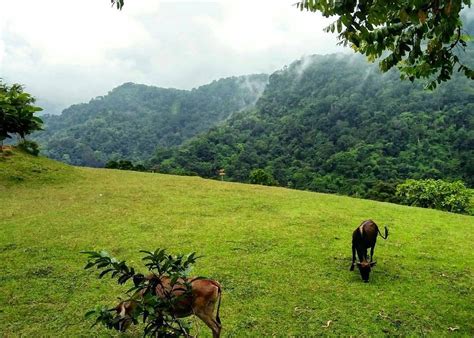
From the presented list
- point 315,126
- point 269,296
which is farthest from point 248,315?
point 315,126

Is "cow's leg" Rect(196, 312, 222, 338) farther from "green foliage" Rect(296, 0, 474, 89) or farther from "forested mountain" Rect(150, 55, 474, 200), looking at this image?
"forested mountain" Rect(150, 55, 474, 200)

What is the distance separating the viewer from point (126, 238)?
12414 millimetres

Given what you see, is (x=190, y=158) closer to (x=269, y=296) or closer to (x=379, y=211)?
(x=379, y=211)

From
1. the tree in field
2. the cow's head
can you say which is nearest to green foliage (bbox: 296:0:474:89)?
the cow's head

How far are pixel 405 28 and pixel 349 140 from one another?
66875 millimetres

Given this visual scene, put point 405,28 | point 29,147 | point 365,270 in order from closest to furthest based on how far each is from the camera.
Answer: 1. point 405,28
2. point 365,270
3. point 29,147

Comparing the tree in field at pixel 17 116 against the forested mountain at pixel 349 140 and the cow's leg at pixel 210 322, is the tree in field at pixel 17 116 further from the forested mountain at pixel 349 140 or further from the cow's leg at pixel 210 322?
the forested mountain at pixel 349 140

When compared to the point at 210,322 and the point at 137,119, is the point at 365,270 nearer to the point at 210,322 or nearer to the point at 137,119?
the point at 210,322

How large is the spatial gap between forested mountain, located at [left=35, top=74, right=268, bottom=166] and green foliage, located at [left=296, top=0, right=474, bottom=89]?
94.4m

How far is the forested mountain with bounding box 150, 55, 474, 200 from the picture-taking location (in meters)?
55.2

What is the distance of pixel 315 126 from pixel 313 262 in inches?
2983

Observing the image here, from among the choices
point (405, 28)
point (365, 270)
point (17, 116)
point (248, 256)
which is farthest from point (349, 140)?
point (405, 28)

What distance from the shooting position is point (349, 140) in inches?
2810

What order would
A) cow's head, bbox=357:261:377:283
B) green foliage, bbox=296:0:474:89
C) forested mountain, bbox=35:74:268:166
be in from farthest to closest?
forested mountain, bbox=35:74:268:166 → cow's head, bbox=357:261:377:283 → green foliage, bbox=296:0:474:89
